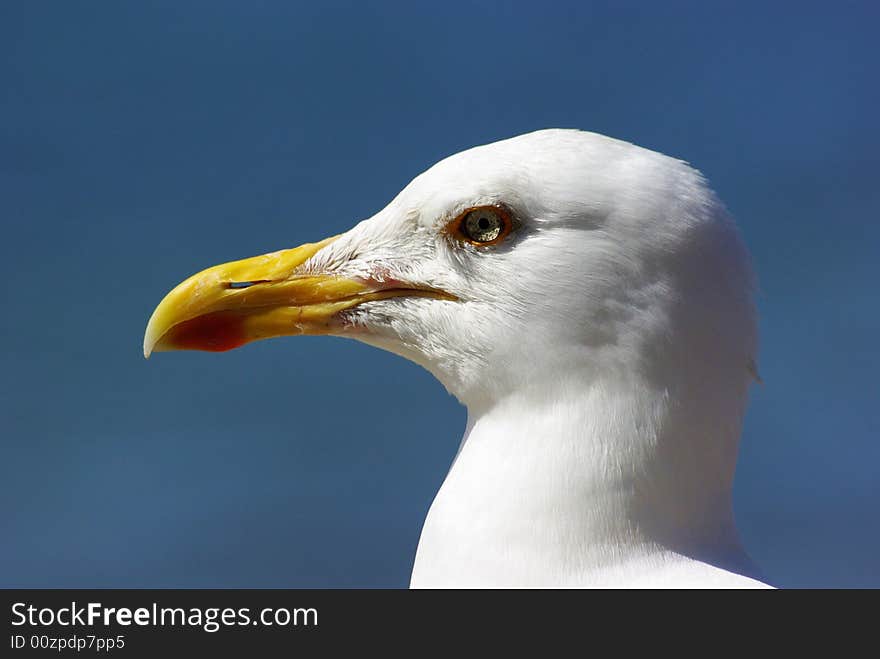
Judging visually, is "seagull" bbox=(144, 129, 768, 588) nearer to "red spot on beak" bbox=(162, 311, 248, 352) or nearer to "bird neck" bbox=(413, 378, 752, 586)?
"bird neck" bbox=(413, 378, 752, 586)

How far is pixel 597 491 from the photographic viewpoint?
265 centimetres

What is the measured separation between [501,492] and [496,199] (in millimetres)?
641

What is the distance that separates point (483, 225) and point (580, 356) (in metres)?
0.38

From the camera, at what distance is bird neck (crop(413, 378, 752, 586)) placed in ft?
8.66

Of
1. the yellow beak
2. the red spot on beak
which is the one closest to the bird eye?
the yellow beak

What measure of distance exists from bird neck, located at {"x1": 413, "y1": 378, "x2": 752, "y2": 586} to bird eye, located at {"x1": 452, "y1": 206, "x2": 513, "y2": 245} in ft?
1.17

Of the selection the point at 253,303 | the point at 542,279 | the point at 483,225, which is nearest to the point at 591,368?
the point at 542,279

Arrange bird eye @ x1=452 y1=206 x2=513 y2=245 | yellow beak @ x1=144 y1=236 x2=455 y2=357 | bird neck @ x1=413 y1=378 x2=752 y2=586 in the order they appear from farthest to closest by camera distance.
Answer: yellow beak @ x1=144 y1=236 x2=455 y2=357, bird eye @ x1=452 y1=206 x2=513 y2=245, bird neck @ x1=413 y1=378 x2=752 y2=586

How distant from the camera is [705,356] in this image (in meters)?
2.70

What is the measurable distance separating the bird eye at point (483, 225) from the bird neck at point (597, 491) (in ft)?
1.17

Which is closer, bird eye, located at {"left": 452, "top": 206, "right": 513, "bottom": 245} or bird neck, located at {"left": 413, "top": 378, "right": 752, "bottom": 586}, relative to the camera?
bird neck, located at {"left": 413, "top": 378, "right": 752, "bottom": 586}
